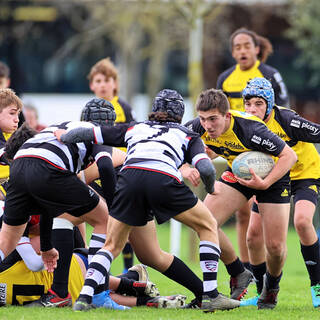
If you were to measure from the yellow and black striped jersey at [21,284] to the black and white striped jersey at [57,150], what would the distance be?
3.44 ft

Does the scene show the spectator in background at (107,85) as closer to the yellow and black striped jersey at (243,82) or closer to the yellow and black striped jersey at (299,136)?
the yellow and black striped jersey at (243,82)

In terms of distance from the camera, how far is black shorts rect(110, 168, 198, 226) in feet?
21.4

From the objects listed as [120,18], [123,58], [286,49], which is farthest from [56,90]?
[286,49]

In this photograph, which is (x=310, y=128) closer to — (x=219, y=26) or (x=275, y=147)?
(x=275, y=147)

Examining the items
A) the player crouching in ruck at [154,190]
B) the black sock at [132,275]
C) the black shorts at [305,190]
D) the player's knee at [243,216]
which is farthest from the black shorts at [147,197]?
the player's knee at [243,216]

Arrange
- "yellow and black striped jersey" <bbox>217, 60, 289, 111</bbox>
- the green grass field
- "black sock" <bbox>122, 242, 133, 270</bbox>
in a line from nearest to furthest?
the green grass field, "black sock" <bbox>122, 242, 133, 270</bbox>, "yellow and black striped jersey" <bbox>217, 60, 289, 111</bbox>

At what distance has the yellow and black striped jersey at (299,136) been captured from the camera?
7.54 metres

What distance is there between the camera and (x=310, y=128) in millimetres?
7496

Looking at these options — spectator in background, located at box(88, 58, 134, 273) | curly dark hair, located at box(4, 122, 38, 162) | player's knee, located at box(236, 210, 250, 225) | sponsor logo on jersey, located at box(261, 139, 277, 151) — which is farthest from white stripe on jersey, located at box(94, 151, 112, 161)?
spectator in background, located at box(88, 58, 134, 273)

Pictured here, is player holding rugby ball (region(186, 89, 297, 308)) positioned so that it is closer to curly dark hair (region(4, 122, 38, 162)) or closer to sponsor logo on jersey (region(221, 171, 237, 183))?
sponsor logo on jersey (region(221, 171, 237, 183))

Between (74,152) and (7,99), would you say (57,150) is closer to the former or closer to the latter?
(74,152)

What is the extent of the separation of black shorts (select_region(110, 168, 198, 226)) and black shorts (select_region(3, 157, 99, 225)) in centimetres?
35

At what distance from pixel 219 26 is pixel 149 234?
19314 millimetres

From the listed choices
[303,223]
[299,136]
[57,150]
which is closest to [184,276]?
[303,223]
